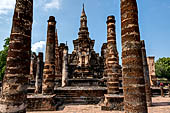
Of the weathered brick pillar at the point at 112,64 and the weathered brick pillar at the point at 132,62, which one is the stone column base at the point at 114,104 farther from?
the weathered brick pillar at the point at 132,62

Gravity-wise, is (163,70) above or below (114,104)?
above

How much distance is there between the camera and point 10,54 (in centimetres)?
484

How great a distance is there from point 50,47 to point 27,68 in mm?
5820

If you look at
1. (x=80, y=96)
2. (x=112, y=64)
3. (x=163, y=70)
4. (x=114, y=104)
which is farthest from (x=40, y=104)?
(x=163, y=70)

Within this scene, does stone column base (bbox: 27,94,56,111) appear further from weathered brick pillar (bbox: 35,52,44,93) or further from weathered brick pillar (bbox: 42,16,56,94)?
weathered brick pillar (bbox: 35,52,44,93)

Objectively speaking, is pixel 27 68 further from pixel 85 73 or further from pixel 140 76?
pixel 85 73

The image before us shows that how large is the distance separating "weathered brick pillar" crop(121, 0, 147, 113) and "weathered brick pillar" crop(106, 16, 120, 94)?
17.0 ft

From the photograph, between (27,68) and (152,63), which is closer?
(27,68)

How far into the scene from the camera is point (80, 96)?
11.7m

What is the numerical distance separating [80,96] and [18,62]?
806cm

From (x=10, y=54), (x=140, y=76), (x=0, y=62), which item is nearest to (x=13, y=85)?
(x=10, y=54)

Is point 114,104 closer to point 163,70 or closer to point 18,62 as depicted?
point 18,62

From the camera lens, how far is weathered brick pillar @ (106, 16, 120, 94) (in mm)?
9844

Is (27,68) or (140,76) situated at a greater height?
(27,68)
